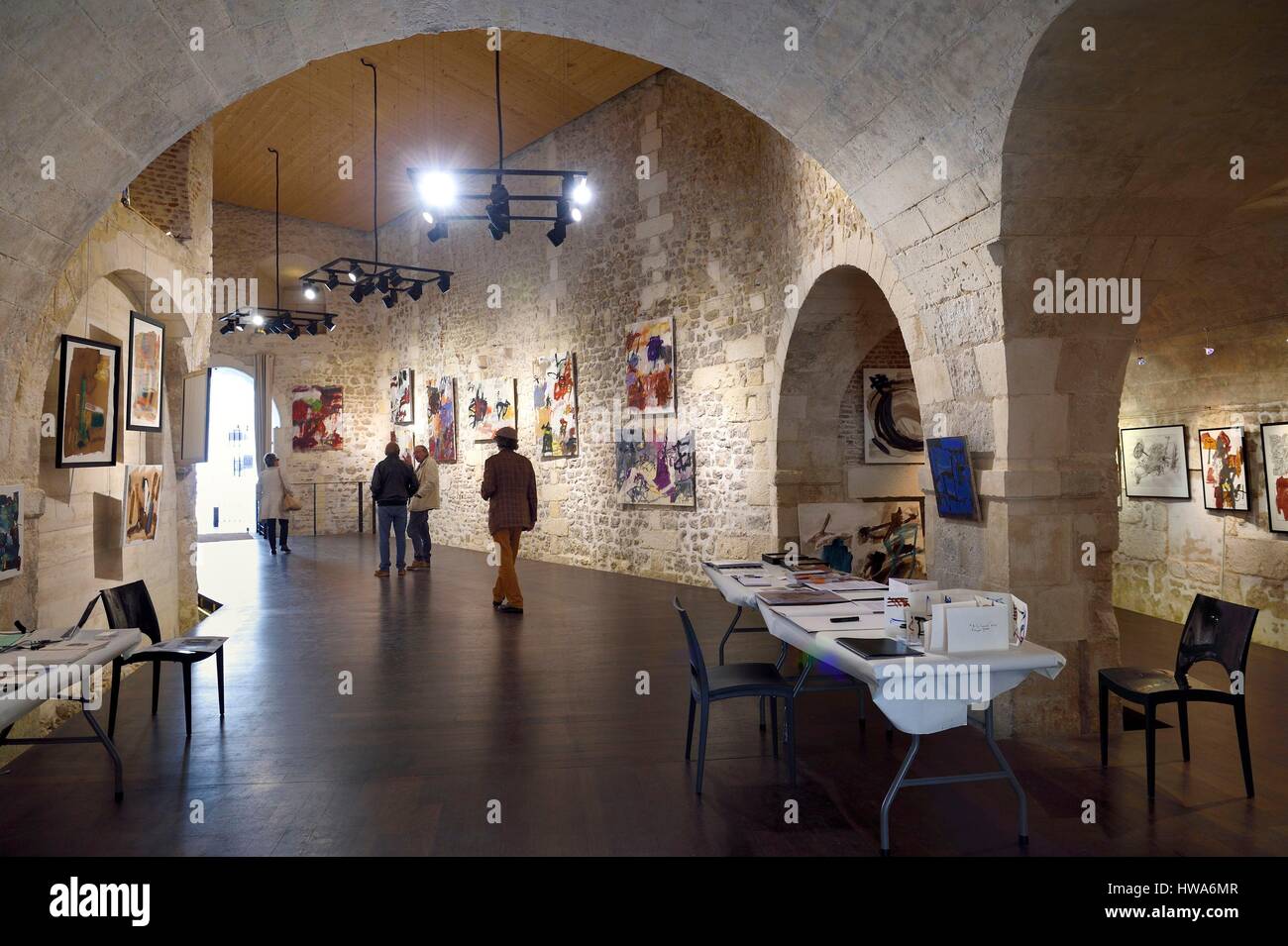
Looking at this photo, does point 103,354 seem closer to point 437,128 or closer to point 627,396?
point 627,396

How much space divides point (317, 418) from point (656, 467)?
877 centimetres

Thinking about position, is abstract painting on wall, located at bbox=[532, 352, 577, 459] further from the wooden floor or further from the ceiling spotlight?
the wooden floor

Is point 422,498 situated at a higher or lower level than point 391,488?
lower

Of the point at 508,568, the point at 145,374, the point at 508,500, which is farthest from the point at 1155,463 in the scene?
the point at 145,374

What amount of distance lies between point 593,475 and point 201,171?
5.25 metres

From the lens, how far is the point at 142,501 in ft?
19.6

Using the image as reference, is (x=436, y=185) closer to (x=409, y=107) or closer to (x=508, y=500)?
(x=508, y=500)

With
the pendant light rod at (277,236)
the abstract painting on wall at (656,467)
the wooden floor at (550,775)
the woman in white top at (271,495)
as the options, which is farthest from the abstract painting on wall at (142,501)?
the pendant light rod at (277,236)

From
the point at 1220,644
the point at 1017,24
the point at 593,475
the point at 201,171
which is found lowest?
the point at 1220,644

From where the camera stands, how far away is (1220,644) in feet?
11.1

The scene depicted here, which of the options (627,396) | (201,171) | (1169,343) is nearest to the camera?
(1169,343)

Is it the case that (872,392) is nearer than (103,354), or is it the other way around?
(103,354)

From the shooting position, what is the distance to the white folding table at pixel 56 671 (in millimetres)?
2531

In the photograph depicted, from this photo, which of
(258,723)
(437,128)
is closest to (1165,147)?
(258,723)
